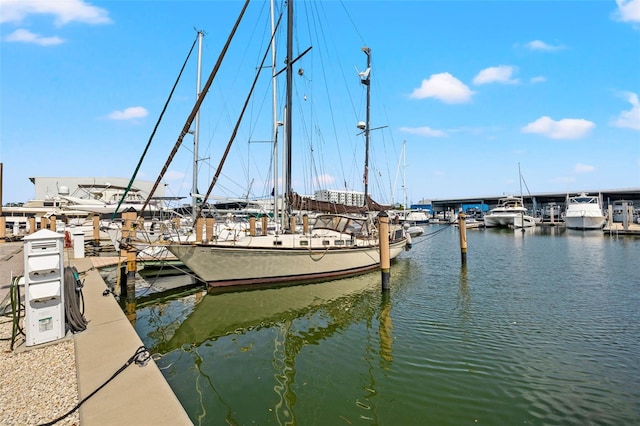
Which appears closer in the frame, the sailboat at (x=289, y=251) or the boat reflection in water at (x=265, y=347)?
the boat reflection in water at (x=265, y=347)

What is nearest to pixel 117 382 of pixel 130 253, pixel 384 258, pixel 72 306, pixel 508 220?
pixel 72 306

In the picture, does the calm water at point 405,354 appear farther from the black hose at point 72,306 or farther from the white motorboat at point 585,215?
the white motorboat at point 585,215

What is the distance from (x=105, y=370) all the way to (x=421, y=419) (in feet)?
16.1

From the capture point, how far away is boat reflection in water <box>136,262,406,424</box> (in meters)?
5.96

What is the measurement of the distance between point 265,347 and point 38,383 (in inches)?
185

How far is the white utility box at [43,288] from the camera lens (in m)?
6.03

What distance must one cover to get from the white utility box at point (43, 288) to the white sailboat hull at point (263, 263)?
21.6 ft

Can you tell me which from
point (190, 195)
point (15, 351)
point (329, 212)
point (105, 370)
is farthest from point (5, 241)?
point (105, 370)

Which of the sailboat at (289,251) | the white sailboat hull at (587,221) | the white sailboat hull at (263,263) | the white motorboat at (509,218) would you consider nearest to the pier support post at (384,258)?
the sailboat at (289,251)

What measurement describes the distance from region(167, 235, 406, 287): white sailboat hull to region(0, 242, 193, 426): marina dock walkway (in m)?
5.61

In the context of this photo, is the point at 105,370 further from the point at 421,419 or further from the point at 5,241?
the point at 5,241

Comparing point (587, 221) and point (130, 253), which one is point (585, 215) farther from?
point (130, 253)

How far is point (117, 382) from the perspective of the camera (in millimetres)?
4711

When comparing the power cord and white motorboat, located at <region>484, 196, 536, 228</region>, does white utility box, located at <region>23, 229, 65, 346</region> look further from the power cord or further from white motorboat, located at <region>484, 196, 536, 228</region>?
white motorboat, located at <region>484, 196, 536, 228</region>
